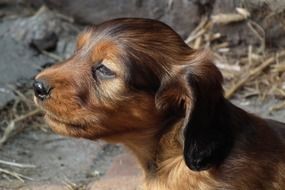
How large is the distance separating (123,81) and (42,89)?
1.52 ft

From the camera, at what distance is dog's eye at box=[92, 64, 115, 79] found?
4295 mm

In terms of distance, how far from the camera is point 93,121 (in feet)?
14.2

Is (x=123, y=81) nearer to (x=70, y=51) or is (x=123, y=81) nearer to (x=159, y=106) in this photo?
(x=159, y=106)

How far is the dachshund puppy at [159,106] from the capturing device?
423 centimetres

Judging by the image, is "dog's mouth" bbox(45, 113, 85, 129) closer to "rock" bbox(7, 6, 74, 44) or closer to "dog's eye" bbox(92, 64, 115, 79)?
"dog's eye" bbox(92, 64, 115, 79)

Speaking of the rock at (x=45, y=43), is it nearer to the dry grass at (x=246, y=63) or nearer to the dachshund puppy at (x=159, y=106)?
the dry grass at (x=246, y=63)

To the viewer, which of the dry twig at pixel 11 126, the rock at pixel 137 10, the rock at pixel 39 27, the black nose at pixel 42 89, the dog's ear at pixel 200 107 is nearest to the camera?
the dog's ear at pixel 200 107

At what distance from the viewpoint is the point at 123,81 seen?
4262 millimetres

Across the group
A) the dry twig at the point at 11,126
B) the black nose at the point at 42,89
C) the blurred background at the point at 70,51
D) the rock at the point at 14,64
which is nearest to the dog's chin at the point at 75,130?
the black nose at the point at 42,89

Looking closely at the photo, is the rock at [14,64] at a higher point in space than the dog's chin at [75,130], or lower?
lower

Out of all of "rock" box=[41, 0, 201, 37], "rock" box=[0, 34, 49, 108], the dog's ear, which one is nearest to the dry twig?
"rock" box=[0, 34, 49, 108]

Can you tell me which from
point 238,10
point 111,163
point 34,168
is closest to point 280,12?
point 238,10

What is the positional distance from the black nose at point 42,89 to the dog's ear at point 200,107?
0.61 metres

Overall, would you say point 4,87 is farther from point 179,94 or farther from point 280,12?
point 179,94
